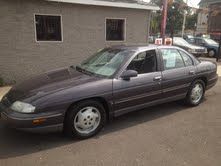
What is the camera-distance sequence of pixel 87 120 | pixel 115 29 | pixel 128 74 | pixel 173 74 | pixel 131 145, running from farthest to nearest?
pixel 115 29
pixel 173 74
pixel 128 74
pixel 87 120
pixel 131 145

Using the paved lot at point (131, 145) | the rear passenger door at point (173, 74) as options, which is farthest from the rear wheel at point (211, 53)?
the paved lot at point (131, 145)

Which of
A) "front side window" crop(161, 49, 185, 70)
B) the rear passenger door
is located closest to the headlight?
the rear passenger door

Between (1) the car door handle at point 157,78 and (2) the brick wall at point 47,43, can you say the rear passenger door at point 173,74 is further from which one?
(2) the brick wall at point 47,43

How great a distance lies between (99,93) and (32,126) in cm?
118

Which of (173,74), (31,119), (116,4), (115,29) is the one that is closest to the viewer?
(31,119)

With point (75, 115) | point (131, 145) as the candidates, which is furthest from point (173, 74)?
point (75, 115)

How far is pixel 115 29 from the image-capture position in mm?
9641

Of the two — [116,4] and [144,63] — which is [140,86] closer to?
[144,63]

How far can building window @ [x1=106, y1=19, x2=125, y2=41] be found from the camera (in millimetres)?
9437

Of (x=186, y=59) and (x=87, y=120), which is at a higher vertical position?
(x=186, y=59)

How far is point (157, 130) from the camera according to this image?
4.21 meters

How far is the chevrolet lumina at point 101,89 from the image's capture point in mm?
3484

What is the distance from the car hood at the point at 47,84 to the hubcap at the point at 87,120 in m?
0.49

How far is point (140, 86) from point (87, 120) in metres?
1.22
